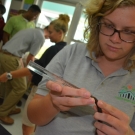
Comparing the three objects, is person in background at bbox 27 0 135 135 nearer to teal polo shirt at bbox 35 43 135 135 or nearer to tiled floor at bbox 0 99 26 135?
teal polo shirt at bbox 35 43 135 135

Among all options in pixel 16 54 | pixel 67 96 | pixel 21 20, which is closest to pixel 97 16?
pixel 67 96

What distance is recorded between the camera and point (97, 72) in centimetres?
79

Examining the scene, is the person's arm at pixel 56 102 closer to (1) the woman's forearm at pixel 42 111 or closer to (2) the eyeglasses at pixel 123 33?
(1) the woman's forearm at pixel 42 111

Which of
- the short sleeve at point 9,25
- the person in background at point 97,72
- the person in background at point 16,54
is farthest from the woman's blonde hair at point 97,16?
the short sleeve at point 9,25

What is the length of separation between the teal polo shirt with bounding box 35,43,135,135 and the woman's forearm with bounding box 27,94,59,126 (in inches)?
2.7

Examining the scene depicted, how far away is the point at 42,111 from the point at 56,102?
123mm

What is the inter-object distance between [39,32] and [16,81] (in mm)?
776

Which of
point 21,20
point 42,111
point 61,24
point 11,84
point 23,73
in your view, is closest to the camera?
point 42,111

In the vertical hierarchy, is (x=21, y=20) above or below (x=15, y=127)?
above

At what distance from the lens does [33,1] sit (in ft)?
11.9

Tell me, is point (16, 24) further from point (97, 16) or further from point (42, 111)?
point (42, 111)

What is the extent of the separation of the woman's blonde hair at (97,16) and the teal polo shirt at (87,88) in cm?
7

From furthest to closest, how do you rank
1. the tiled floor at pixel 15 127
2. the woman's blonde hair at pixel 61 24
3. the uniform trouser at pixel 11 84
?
the uniform trouser at pixel 11 84 < the tiled floor at pixel 15 127 < the woman's blonde hair at pixel 61 24

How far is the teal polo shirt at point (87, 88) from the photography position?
2.41ft
